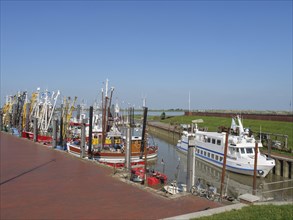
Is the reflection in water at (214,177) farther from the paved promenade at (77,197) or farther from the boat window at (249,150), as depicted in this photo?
the paved promenade at (77,197)

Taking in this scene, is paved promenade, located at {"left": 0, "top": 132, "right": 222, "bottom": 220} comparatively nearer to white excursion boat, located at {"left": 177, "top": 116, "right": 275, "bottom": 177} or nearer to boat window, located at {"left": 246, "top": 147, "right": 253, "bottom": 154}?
white excursion boat, located at {"left": 177, "top": 116, "right": 275, "bottom": 177}

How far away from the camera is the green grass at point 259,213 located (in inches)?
406

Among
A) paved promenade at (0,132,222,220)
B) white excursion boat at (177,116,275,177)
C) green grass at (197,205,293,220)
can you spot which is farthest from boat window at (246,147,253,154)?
green grass at (197,205,293,220)

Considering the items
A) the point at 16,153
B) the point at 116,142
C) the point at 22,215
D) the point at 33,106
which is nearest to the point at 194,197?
the point at 22,215

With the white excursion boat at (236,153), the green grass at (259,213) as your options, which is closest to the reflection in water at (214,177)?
the white excursion boat at (236,153)

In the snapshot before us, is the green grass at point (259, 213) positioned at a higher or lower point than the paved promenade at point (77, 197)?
higher

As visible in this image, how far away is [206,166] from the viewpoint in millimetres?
37750

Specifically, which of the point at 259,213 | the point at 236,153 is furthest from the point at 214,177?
the point at 259,213

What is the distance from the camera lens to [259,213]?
1075 cm

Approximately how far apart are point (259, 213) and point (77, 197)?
7233mm

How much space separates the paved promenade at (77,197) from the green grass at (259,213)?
1.79 meters

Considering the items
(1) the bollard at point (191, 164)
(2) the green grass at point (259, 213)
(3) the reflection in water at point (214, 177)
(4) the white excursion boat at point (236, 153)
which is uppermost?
(1) the bollard at point (191, 164)

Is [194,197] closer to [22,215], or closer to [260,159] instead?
[22,215]

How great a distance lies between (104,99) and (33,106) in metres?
17.3
